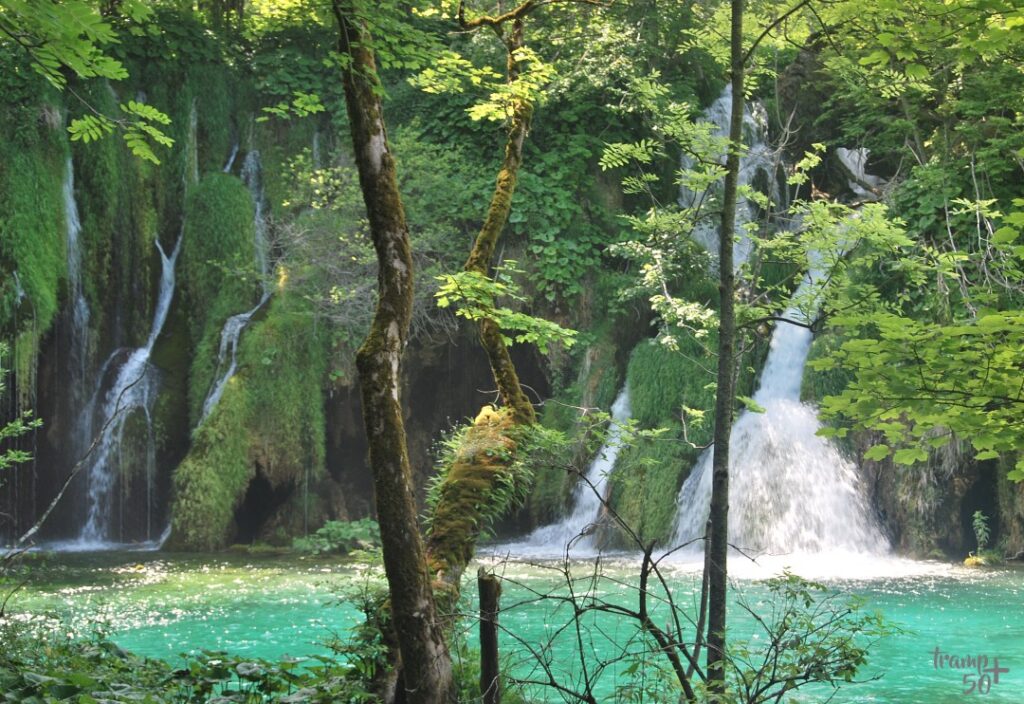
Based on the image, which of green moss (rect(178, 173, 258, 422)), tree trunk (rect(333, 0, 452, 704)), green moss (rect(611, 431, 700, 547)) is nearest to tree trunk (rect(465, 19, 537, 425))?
tree trunk (rect(333, 0, 452, 704))

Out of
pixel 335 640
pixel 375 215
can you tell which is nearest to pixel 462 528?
pixel 335 640

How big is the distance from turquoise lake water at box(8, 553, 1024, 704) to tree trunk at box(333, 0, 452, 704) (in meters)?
0.99

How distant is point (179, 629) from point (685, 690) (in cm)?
645

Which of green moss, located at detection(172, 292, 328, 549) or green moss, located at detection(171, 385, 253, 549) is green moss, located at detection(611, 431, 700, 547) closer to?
green moss, located at detection(172, 292, 328, 549)

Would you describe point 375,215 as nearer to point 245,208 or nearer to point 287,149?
point 245,208

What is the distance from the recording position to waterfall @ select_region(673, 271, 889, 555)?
13109mm

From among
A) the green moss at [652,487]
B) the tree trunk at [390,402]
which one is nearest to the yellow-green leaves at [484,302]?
the tree trunk at [390,402]

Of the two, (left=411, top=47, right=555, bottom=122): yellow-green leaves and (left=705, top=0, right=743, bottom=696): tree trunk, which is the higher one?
(left=411, top=47, right=555, bottom=122): yellow-green leaves

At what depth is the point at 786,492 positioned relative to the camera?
13.4m

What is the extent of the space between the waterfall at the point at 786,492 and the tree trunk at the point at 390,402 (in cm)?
891

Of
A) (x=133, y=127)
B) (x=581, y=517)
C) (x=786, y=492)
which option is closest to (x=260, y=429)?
(x=581, y=517)

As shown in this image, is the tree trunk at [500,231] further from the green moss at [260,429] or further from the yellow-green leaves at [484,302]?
the green moss at [260,429]

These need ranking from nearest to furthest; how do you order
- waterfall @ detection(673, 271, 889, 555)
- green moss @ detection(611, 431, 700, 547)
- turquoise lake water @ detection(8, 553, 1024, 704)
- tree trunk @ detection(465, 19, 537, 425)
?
tree trunk @ detection(465, 19, 537, 425) → turquoise lake water @ detection(8, 553, 1024, 704) → waterfall @ detection(673, 271, 889, 555) → green moss @ detection(611, 431, 700, 547)

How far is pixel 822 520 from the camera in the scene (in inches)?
518
